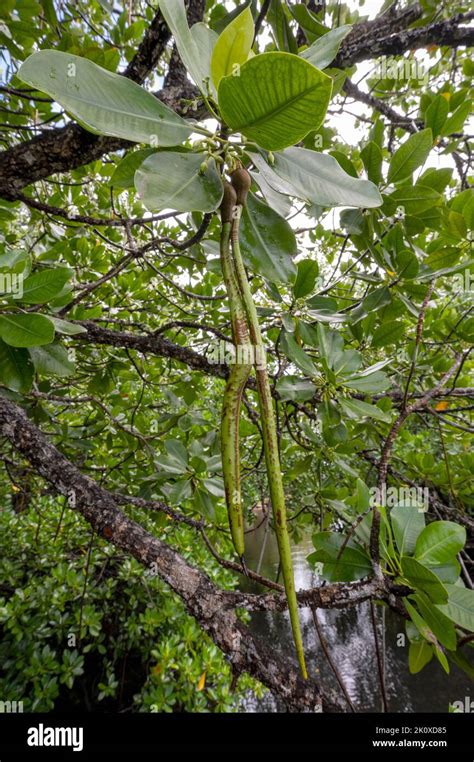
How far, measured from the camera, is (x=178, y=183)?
0.43m

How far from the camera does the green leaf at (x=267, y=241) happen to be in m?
0.59

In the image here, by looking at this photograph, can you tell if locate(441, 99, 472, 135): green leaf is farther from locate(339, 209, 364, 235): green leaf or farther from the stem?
the stem

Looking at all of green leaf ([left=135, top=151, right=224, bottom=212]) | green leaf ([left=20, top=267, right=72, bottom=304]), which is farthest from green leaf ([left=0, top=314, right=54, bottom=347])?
green leaf ([left=135, top=151, right=224, bottom=212])

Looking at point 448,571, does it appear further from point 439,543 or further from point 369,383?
point 369,383

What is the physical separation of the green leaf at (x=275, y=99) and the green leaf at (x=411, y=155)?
2.04 feet

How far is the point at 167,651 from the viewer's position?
207 centimetres

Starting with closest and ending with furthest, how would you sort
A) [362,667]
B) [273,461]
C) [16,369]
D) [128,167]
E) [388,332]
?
[273,461] < [128,167] < [16,369] < [388,332] < [362,667]

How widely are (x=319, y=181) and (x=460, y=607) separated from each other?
2.18ft

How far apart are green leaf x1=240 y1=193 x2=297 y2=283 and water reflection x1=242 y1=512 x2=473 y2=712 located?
2924 millimetres

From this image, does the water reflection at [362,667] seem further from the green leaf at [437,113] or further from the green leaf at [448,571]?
the green leaf at [437,113]

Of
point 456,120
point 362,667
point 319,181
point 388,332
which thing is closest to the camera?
point 319,181

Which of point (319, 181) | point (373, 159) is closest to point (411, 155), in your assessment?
point (373, 159)

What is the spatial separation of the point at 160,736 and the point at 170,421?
0.92 m

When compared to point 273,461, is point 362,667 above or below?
below
